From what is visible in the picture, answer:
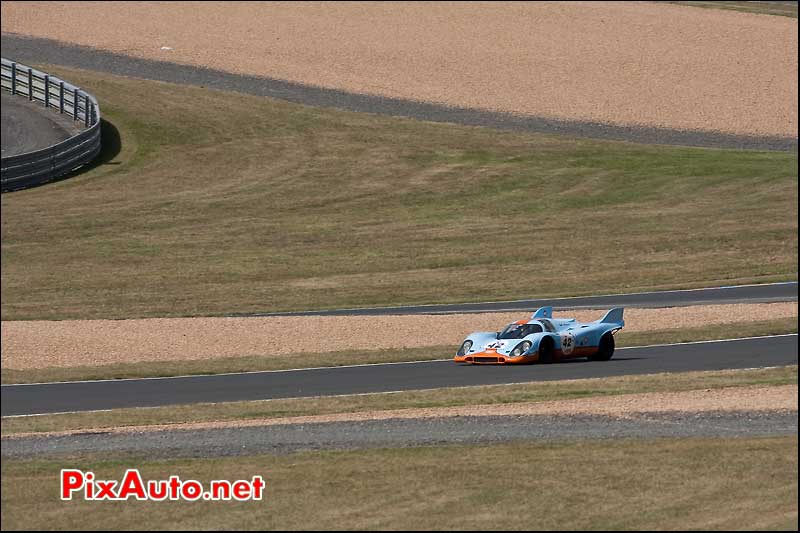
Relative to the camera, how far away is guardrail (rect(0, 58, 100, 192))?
41156 mm

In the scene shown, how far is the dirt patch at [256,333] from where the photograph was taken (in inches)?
992

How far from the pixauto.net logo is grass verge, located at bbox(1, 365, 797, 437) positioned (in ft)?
12.9

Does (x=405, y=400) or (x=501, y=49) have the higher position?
(x=501, y=49)

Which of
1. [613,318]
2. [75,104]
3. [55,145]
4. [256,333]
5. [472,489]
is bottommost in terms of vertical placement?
[256,333]

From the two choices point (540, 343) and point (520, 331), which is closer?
point (540, 343)

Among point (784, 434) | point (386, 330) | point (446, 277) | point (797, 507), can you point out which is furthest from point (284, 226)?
point (797, 507)

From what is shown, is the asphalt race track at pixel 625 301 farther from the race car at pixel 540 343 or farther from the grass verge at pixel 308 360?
the race car at pixel 540 343

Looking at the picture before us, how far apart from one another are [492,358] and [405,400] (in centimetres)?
424

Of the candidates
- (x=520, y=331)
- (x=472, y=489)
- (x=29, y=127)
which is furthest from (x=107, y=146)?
(x=472, y=489)

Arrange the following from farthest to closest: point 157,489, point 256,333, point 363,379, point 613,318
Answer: point 256,333, point 613,318, point 363,379, point 157,489

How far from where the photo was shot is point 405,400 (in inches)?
795

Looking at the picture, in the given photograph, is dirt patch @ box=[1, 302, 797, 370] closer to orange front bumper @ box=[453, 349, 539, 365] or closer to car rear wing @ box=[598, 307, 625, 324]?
orange front bumper @ box=[453, 349, 539, 365]

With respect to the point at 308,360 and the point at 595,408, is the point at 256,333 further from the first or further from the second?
the point at 595,408

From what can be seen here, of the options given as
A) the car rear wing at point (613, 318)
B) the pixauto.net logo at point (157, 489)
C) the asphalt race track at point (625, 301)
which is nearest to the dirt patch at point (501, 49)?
the asphalt race track at point (625, 301)
